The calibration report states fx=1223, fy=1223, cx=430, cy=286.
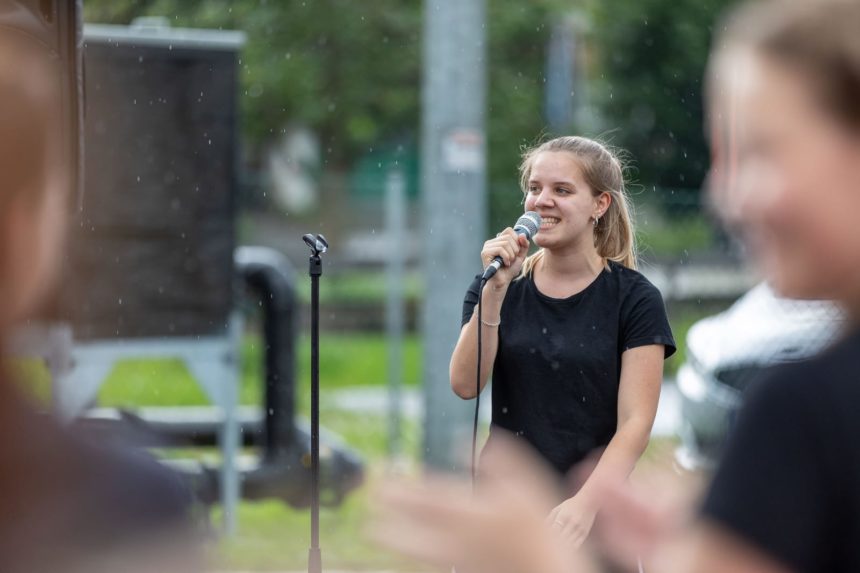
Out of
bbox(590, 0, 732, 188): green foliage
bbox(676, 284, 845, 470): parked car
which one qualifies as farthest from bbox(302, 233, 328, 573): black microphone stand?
bbox(590, 0, 732, 188): green foliage

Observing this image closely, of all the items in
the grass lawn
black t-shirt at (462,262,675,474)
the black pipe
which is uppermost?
black t-shirt at (462,262,675,474)

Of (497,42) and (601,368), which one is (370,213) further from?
(601,368)

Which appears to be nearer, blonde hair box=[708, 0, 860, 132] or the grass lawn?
blonde hair box=[708, 0, 860, 132]

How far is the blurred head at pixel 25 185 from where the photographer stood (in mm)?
1011

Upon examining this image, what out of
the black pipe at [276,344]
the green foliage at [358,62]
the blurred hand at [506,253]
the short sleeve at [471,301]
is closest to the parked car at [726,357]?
the black pipe at [276,344]

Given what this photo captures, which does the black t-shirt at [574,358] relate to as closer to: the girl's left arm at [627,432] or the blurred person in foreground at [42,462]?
the girl's left arm at [627,432]

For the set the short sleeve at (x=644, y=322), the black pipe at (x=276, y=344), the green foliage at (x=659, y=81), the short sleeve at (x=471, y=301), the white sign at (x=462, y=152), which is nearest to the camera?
the short sleeve at (x=644, y=322)

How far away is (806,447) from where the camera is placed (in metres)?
1.04

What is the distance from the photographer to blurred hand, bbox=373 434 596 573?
1023 millimetres

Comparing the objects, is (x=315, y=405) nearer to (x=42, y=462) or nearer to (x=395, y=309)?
(x=42, y=462)

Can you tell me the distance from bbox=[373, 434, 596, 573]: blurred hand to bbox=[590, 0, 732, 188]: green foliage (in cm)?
1990

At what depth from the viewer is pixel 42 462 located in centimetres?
99

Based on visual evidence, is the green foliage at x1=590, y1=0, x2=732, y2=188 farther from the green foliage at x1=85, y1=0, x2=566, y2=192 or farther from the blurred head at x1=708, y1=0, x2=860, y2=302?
the blurred head at x1=708, y1=0, x2=860, y2=302

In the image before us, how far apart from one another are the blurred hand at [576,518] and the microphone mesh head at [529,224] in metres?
0.66
